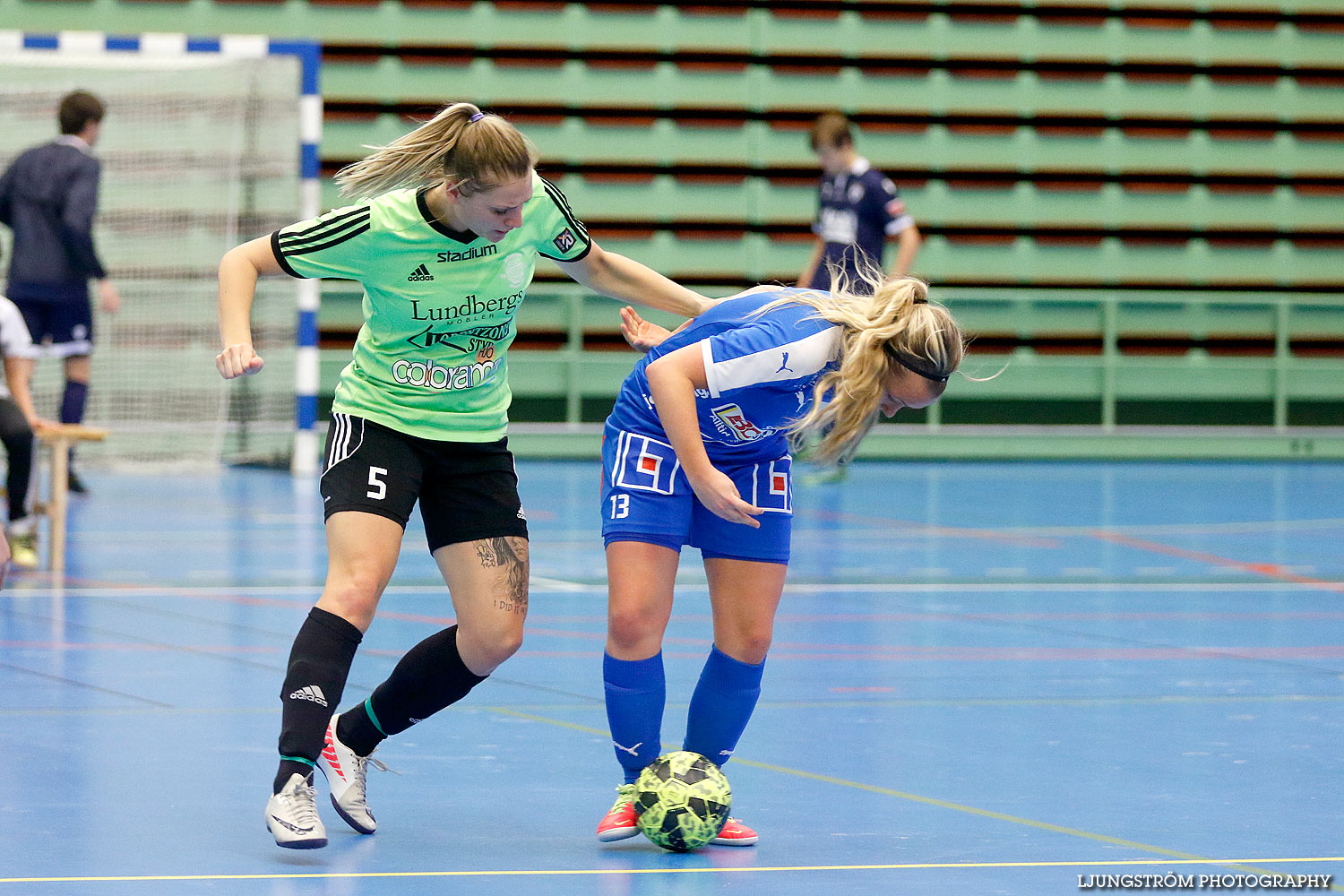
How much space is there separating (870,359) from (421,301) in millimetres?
901

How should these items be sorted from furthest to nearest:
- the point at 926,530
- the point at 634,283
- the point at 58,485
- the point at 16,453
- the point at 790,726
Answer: the point at 926,530 → the point at 58,485 → the point at 16,453 → the point at 790,726 → the point at 634,283

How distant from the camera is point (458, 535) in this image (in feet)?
12.0

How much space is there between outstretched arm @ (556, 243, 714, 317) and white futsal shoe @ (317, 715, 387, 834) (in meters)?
1.11

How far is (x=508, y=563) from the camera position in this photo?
3670 mm

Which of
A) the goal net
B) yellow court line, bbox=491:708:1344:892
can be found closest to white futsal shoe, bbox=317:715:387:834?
yellow court line, bbox=491:708:1344:892

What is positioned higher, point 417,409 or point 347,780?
point 417,409

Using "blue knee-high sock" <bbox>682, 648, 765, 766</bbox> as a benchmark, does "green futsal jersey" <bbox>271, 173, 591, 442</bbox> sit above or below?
above

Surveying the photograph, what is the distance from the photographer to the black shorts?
140 inches

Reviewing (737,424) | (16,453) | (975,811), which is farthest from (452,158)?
(16,453)

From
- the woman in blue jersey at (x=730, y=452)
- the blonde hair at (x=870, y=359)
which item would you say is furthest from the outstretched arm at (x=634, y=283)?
the blonde hair at (x=870, y=359)

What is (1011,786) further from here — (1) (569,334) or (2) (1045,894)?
(1) (569,334)

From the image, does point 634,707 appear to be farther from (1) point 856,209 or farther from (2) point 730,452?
(1) point 856,209

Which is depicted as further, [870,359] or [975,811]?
[975,811]

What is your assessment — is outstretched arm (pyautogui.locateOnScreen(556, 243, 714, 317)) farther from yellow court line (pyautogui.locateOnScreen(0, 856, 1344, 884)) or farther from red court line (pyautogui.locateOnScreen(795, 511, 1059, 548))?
red court line (pyautogui.locateOnScreen(795, 511, 1059, 548))
